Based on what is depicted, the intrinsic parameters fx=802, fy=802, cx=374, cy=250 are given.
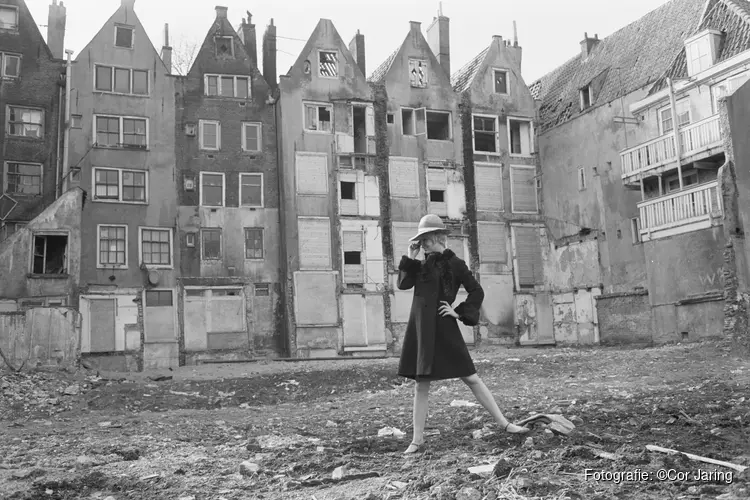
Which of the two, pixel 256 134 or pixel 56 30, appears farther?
pixel 256 134

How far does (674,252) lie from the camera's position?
1220 inches

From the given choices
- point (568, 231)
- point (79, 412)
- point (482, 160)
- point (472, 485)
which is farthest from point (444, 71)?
point (472, 485)

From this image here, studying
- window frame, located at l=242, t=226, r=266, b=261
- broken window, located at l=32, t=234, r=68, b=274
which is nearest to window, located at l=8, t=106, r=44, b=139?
broken window, located at l=32, t=234, r=68, b=274

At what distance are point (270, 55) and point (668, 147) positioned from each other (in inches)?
779

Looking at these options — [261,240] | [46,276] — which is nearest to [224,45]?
[261,240]

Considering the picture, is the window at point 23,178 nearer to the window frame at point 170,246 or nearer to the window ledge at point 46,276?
the window frame at point 170,246

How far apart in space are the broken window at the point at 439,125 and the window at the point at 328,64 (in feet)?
17.1

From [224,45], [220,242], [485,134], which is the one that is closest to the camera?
[220,242]

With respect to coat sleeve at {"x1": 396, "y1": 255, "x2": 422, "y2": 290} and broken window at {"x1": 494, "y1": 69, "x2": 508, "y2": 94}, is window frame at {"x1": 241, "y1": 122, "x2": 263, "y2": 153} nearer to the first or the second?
broken window at {"x1": 494, "y1": 69, "x2": 508, "y2": 94}

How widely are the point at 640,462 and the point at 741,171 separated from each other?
2074cm

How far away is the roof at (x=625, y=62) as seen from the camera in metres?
36.6

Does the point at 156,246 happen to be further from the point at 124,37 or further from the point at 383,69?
the point at 383,69

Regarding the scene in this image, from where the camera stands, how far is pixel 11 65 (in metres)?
35.9

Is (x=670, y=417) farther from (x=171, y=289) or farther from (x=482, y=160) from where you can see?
Result: (x=482, y=160)
